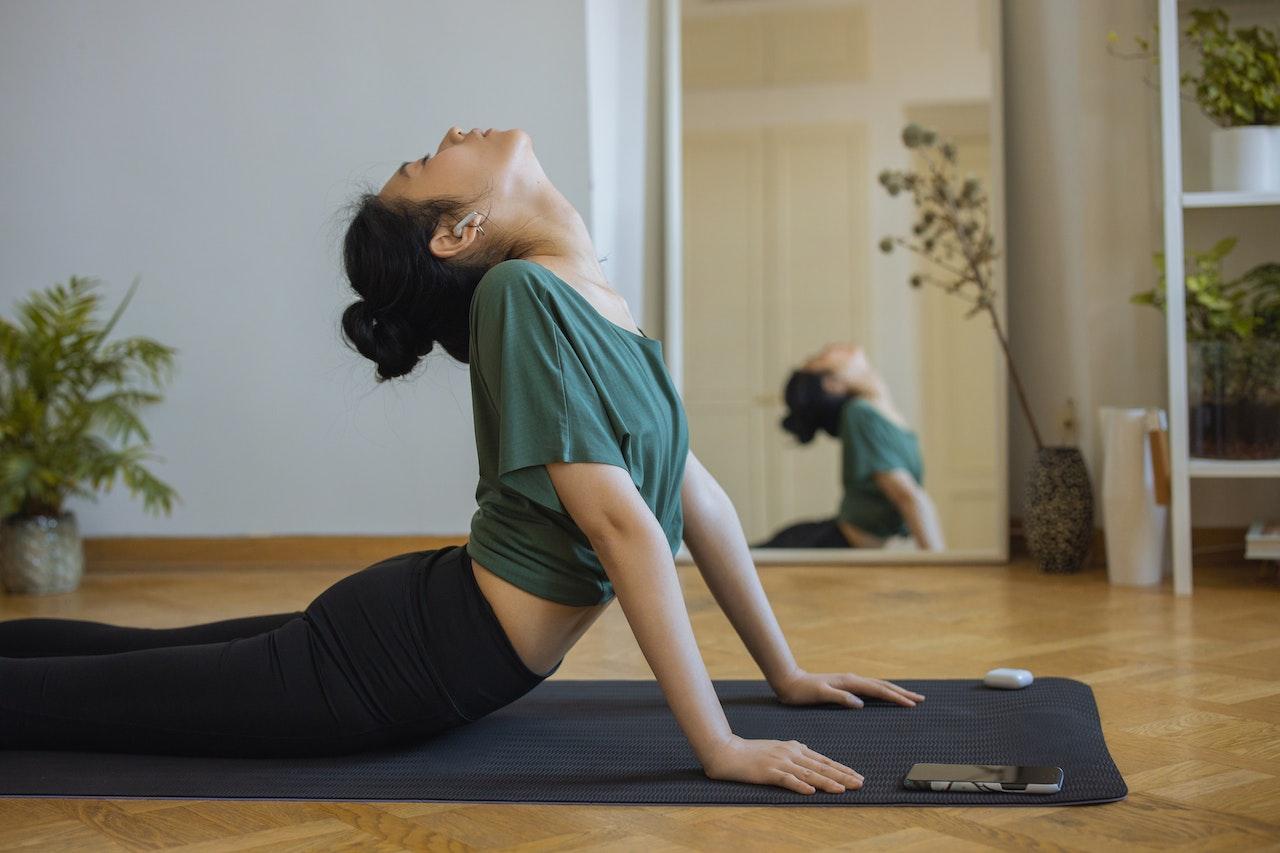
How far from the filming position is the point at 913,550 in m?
3.49

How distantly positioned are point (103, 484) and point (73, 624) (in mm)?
2050

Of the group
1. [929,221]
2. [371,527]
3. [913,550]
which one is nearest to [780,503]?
[913,550]

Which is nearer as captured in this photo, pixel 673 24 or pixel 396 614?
pixel 396 614

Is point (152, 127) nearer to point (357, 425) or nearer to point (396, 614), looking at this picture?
point (357, 425)

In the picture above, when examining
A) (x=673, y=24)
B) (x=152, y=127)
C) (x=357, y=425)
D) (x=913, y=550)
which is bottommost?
(x=913, y=550)

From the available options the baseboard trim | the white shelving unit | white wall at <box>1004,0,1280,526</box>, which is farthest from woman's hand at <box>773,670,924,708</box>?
white wall at <box>1004,0,1280,526</box>

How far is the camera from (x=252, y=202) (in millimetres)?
3684

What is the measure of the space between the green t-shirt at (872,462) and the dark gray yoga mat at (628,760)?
5.39 feet

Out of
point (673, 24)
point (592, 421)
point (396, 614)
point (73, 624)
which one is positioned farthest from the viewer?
point (673, 24)

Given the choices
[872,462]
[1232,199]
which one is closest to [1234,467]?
[1232,199]

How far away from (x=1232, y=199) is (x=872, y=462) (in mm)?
1139

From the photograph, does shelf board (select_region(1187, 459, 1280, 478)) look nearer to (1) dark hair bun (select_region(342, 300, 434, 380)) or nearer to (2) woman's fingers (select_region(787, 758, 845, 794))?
(2) woman's fingers (select_region(787, 758, 845, 794))

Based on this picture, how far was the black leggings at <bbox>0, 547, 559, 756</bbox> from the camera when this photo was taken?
5.26ft

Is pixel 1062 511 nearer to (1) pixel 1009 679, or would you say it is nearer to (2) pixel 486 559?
(1) pixel 1009 679
